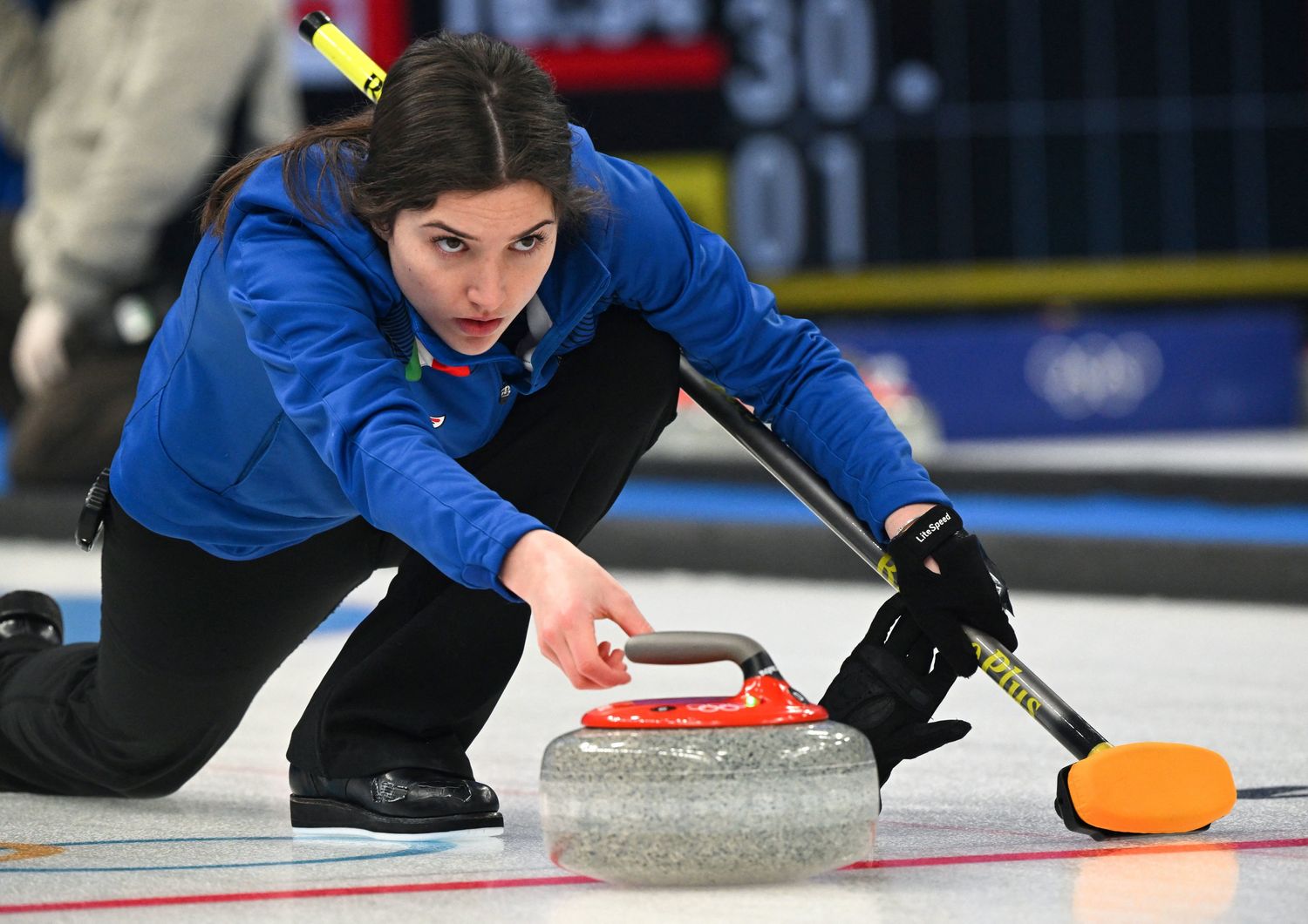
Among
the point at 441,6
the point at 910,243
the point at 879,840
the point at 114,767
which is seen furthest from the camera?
the point at 910,243

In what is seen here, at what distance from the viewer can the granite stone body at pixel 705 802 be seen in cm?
150

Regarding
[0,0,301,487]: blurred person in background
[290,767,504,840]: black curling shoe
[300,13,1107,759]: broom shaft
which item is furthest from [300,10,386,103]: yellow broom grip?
[0,0,301,487]: blurred person in background

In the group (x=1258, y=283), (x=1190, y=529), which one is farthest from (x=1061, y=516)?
(x=1258, y=283)

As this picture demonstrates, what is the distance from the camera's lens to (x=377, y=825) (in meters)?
1.87

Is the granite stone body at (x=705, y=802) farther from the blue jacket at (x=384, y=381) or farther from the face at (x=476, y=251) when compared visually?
the face at (x=476, y=251)

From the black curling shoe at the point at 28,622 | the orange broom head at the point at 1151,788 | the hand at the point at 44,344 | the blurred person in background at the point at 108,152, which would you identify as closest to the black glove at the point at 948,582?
the orange broom head at the point at 1151,788

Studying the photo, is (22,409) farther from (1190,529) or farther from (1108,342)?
(1108,342)

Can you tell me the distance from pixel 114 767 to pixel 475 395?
1.84ft

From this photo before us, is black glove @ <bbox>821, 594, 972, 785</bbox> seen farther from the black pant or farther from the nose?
the nose

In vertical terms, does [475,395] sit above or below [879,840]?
above

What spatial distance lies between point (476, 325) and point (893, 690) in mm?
476

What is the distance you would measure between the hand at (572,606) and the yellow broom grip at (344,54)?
2.49 feet

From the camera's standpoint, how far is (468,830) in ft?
6.13

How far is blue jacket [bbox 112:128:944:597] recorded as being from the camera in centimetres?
157
